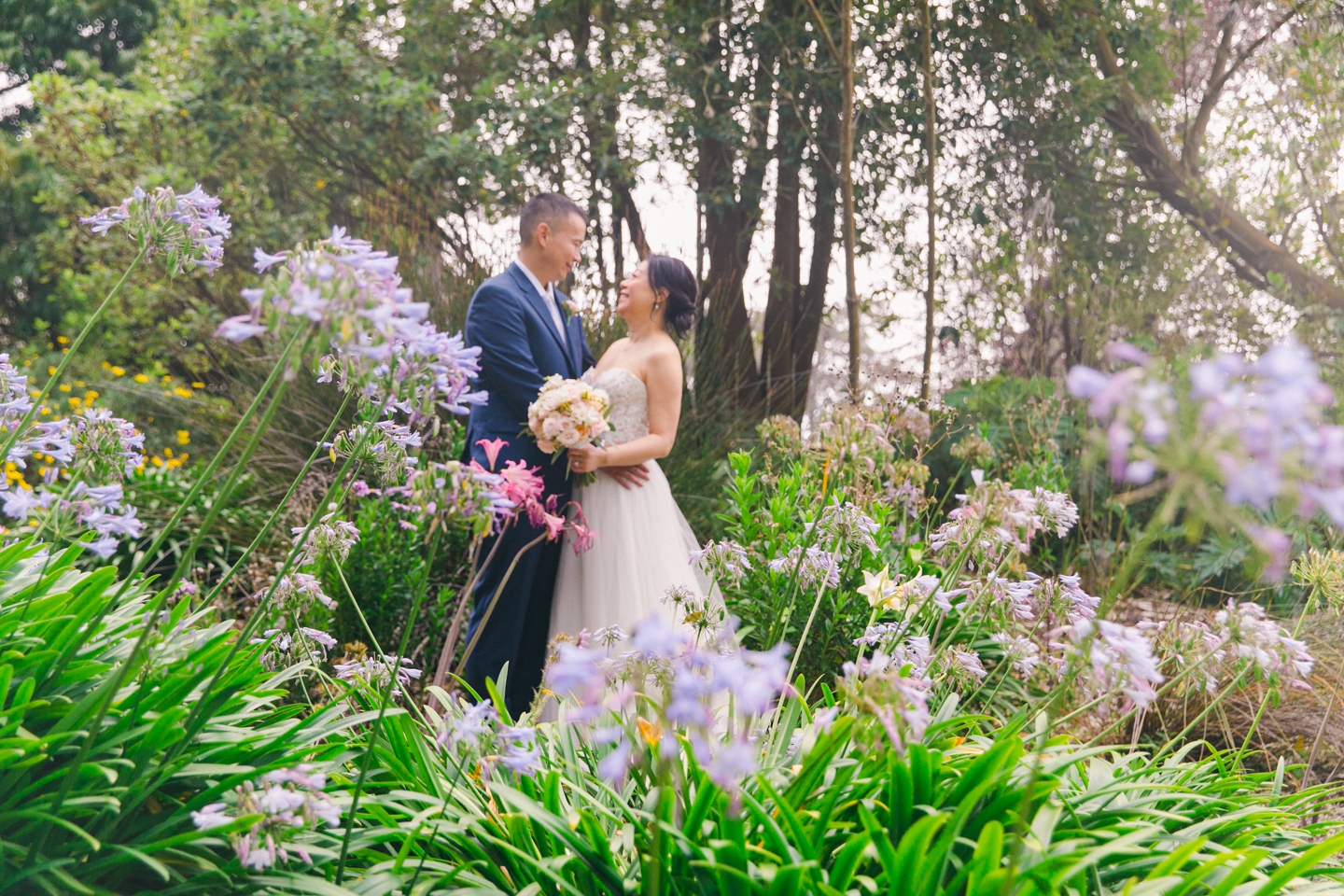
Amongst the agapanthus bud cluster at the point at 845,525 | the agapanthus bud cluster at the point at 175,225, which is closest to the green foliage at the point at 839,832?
the agapanthus bud cluster at the point at 845,525

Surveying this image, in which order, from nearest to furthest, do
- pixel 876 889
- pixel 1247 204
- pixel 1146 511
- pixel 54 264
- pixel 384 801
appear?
pixel 876 889 → pixel 384 801 → pixel 1146 511 → pixel 1247 204 → pixel 54 264

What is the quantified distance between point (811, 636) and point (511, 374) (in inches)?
63.6

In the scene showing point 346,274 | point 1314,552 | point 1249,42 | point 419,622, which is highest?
point 1249,42

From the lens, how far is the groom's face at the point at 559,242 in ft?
13.3

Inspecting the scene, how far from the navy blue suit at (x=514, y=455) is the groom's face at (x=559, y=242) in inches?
6.3

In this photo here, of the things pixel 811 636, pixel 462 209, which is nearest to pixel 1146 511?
pixel 811 636

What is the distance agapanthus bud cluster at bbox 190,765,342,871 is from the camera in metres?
1.30

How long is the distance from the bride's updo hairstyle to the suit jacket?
1.71 ft

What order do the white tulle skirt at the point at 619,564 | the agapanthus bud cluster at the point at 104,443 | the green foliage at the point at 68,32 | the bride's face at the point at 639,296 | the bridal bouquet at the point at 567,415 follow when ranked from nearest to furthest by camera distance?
the agapanthus bud cluster at the point at 104,443
the bridal bouquet at the point at 567,415
the white tulle skirt at the point at 619,564
the bride's face at the point at 639,296
the green foliage at the point at 68,32

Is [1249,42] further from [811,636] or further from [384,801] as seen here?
[384,801]

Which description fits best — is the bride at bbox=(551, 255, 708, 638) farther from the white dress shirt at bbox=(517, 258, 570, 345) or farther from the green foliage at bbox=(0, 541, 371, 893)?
the green foliage at bbox=(0, 541, 371, 893)

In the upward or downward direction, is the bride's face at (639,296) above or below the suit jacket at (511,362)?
above

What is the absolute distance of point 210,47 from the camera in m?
8.14

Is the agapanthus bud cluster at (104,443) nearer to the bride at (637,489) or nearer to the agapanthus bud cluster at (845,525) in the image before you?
the agapanthus bud cluster at (845,525)
